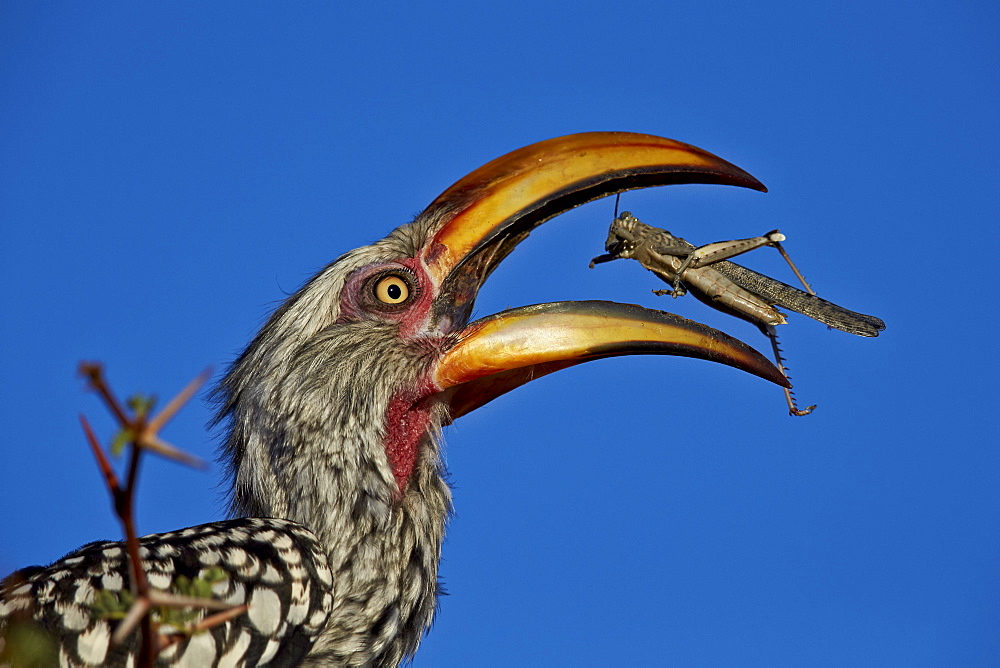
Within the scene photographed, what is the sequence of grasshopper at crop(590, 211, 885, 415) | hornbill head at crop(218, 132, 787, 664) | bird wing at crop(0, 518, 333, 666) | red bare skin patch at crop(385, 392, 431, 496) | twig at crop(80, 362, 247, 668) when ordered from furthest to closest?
grasshopper at crop(590, 211, 885, 415), red bare skin patch at crop(385, 392, 431, 496), hornbill head at crop(218, 132, 787, 664), bird wing at crop(0, 518, 333, 666), twig at crop(80, 362, 247, 668)

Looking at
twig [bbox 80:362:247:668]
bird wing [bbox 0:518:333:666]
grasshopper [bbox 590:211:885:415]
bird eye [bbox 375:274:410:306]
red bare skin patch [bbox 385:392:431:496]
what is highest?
grasshopper [bbox 590:211:885:415]

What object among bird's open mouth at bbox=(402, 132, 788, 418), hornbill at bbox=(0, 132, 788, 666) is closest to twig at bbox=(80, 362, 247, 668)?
hornbill at bbox=(0, 132, 788, 666)

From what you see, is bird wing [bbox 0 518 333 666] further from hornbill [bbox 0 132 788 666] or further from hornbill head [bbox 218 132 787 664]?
hornbill head [bbox 218 132 787 664]

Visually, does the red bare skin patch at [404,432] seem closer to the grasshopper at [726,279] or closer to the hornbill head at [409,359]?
the hornbill head at [409,359]

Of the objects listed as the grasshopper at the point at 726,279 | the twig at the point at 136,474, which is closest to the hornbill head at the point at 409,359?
the grasshopper at the point at 726,279

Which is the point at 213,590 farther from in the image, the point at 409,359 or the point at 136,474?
the point at 136,474

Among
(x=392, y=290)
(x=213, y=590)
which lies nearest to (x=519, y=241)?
(x=392, y=290)

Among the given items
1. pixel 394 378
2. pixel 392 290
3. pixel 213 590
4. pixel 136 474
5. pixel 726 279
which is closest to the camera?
pixel 136 474
